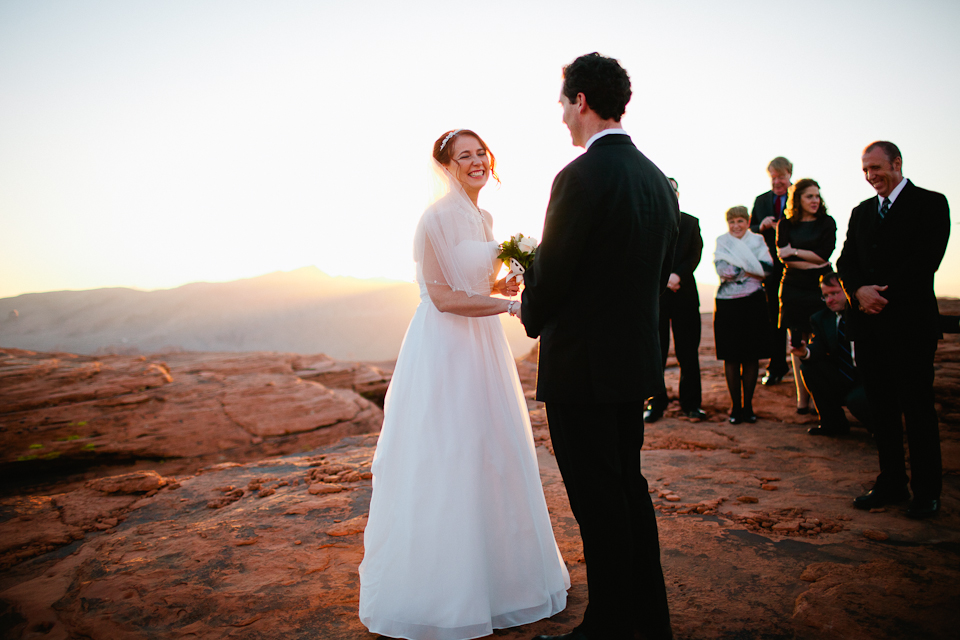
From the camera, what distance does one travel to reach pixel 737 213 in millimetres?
5934

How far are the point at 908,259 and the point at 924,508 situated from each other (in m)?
1.54

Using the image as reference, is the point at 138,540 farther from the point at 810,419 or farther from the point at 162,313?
the point at 162,313

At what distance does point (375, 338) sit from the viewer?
3962 centimetres

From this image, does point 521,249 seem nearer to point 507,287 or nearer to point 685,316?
point 507,287

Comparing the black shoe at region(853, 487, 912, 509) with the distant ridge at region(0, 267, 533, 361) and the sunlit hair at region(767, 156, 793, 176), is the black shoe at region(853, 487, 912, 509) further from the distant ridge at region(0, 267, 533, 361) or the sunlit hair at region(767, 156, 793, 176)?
the distant ridge at region(0, 267, 533, 361)

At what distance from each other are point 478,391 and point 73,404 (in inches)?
312

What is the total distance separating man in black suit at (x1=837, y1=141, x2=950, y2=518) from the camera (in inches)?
122

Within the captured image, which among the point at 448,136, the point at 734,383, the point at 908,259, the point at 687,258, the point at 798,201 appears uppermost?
the point at 798,201

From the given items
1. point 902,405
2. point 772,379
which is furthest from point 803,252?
point 902,405

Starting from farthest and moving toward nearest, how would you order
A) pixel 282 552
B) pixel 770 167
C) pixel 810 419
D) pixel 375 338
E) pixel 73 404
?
pixel 375 338 → pixel 73 404 → pixel 770 167 → pixel 810 419 → pixel 282 552

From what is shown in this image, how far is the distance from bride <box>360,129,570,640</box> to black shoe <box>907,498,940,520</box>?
2287 mm

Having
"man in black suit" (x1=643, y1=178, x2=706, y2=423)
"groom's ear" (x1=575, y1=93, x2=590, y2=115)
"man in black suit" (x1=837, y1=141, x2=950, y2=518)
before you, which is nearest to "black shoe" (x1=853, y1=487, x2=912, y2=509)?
"man in black suit" (x1=837, y1=141, x2=950, y2=518)

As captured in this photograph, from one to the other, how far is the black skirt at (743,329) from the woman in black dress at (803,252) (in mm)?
251

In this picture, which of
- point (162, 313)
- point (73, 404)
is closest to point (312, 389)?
point (73, 404)
